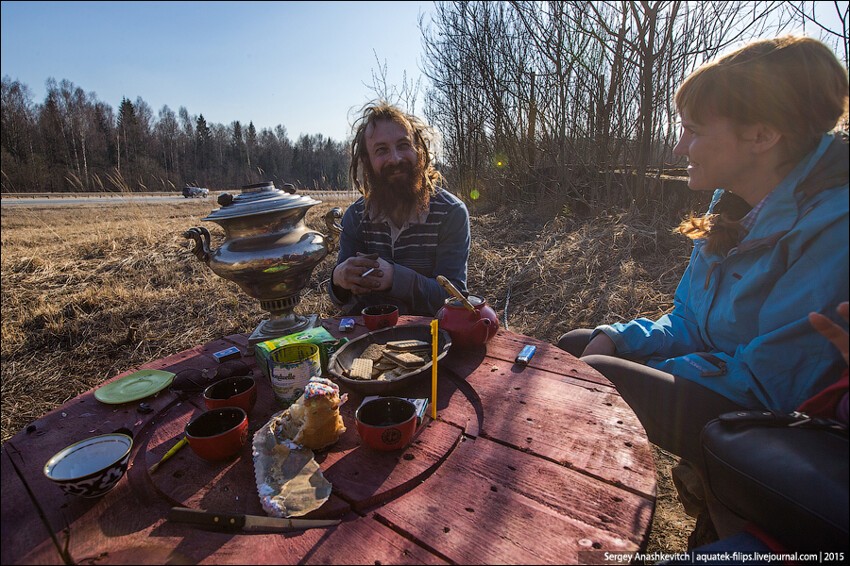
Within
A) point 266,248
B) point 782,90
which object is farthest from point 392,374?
point 782,90

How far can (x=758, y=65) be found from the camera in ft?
3.01

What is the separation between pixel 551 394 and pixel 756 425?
470mm

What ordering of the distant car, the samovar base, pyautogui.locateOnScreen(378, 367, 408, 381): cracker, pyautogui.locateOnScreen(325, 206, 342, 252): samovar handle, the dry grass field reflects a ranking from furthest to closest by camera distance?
1. the distant car
2. the dry grass field
3. pyautogui.locateOnScreen(325, 206, 342, 252): samovar handle
4. the samovar base
5. pyautogui.locateOnScreen(378, 367, 408, 381): cracker

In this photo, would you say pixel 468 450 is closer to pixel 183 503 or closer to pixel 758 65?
pixel 183 503

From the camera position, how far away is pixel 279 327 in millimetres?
1762

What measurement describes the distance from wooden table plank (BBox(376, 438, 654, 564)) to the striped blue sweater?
131cm

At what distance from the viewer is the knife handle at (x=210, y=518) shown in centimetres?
76

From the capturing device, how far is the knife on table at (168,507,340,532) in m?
0.76

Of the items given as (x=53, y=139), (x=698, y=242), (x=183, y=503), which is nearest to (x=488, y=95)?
(x=698, y=242)

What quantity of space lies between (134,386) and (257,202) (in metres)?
0.77

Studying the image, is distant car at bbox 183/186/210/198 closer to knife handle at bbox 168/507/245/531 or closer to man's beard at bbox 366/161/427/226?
man's beard at bbox 366/161/427/226

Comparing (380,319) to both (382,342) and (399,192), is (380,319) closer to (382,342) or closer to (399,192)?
(382,342)

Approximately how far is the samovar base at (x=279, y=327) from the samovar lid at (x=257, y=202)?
477mm

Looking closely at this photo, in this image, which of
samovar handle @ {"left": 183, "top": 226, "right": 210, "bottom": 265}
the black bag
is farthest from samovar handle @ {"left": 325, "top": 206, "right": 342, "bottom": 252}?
the black bag
